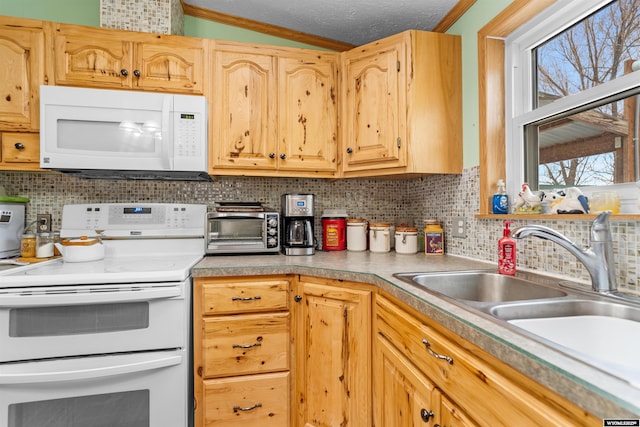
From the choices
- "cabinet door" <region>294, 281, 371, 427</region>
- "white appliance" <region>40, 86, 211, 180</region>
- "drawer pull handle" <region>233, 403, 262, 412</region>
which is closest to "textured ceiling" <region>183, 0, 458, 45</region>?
"white appliance" <region>40, 86, 211, 180</region>

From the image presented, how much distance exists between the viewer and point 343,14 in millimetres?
2014

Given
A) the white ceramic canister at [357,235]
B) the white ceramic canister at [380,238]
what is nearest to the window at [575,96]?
the white ceramic canister at [380,238]

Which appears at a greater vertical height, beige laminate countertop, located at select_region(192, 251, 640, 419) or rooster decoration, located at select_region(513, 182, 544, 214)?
rooster decoration, located at select_region(513, 182, 544, 214)

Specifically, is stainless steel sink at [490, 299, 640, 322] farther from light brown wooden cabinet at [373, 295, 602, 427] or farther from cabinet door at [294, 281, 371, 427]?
cabinet door at [294, 281, 371, 427]

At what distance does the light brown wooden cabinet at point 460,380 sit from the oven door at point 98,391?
0.90 meters

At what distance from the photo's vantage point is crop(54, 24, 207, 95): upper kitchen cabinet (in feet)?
5.81

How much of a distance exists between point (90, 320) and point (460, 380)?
141 cm

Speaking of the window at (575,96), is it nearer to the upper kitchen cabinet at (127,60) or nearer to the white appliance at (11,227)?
the upper kitchen cabinet at (127,60)

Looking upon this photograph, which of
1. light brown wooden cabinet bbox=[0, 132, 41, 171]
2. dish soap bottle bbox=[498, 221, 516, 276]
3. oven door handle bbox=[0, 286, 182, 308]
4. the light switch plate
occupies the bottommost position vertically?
oven door handle bbox=[0, 286, 182, 308]

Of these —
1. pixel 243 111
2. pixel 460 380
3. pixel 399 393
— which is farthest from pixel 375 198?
pixel 460 380

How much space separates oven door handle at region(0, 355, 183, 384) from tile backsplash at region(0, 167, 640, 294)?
1.01 m

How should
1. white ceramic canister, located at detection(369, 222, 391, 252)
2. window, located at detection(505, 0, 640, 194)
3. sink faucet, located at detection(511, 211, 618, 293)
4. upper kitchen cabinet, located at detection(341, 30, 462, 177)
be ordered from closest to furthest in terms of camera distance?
sink faucet, located at detection(511, 211, 618, 293) < window, located at detection(505, 0, 640, 194) < upper kitchen cabinet, located at detection(341, 30, 462, 177) < white ceramic canister, located at detection(369, 222, 391, 252)

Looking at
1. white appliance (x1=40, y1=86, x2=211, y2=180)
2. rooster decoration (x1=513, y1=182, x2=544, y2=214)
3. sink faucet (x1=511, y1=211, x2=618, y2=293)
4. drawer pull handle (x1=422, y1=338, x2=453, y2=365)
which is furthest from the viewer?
white appliance (x1=40, y1=86, x2=211, y2=180)

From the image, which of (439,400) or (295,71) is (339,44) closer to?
(295,71)
